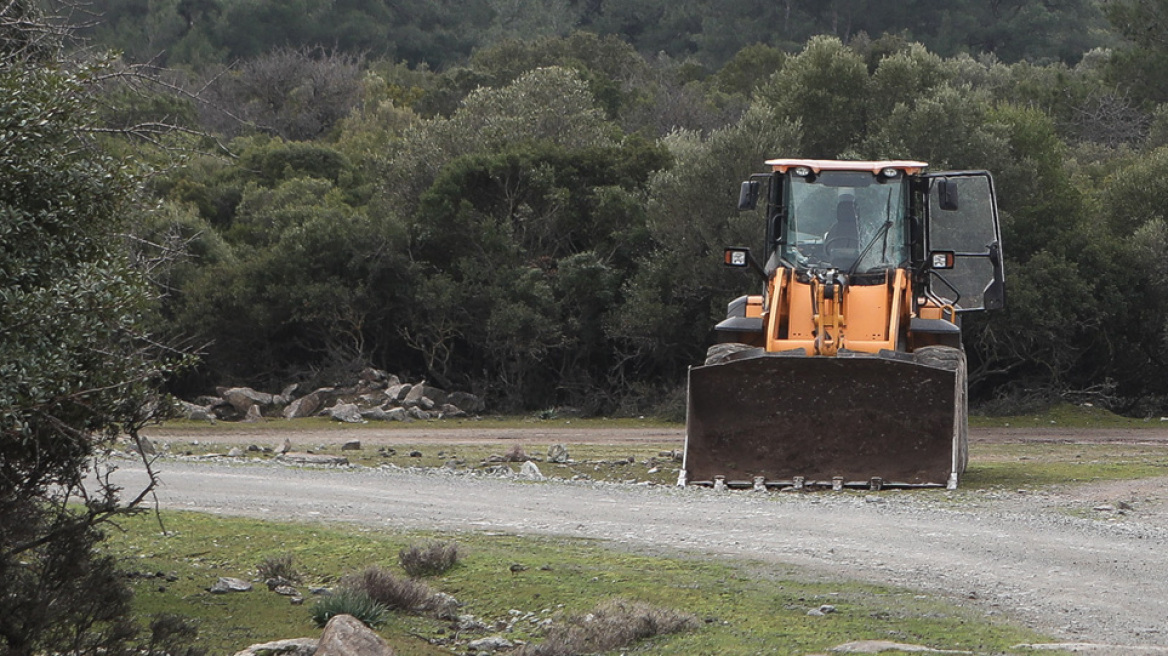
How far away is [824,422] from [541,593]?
590cm

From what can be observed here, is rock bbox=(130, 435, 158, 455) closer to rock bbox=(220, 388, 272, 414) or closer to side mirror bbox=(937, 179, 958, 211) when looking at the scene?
side mirror bbox=(937, 179, 958, 211)

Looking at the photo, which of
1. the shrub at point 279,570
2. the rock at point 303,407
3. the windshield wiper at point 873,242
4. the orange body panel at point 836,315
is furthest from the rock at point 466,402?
the shrub at point 279,570

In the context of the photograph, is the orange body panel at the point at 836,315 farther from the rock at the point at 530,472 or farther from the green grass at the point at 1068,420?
the green grass at the point at 1068,420

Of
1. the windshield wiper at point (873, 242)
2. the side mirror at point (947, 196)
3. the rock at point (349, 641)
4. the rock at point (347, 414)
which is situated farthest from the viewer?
the rock at point (347, 414)

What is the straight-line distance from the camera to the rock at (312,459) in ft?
62.1

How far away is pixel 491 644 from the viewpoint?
9445mm

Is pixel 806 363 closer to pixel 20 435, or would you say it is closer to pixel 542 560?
pixel 542 560

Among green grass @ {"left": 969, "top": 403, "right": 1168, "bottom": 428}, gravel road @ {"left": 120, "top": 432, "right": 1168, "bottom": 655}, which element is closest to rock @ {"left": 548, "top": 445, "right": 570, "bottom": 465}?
gravel road @ {"left": 120, "top": 432, "right": 1168, "bottom": 655}

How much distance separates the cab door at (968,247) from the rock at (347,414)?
13.1m

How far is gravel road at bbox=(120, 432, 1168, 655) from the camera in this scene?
30.7 ft

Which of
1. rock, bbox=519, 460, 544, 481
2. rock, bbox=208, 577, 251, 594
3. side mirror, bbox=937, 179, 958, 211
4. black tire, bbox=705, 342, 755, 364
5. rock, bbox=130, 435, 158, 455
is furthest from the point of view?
rock, bbox=519, 460, 544, 481

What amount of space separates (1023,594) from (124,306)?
19.2ft

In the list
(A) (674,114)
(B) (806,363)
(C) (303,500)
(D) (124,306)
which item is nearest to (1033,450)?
(B) (806,363)

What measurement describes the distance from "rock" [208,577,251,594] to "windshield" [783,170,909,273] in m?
8.06
